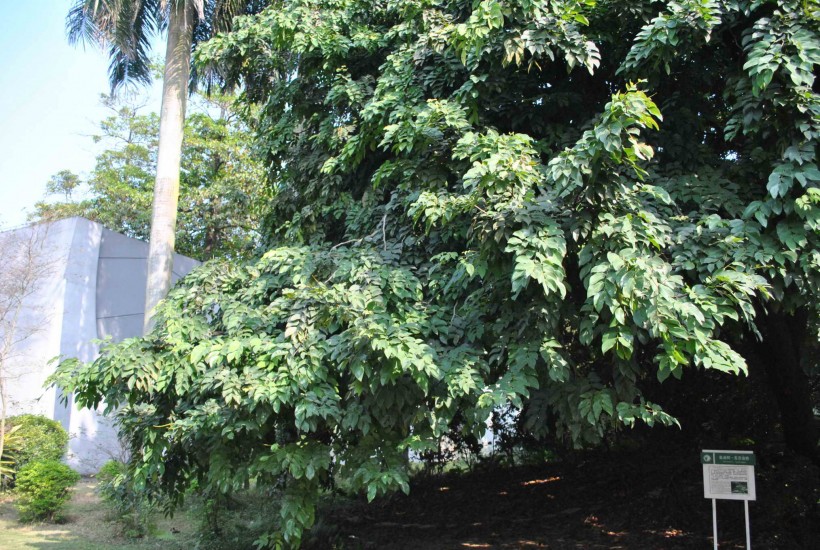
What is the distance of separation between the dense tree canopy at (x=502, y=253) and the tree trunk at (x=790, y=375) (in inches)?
2.5

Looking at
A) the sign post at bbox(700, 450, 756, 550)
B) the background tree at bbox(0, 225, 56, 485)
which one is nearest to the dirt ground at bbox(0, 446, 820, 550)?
the sign post at bbox(700, 450, 756, 550)

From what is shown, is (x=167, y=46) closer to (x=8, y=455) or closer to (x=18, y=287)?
(x=18, y=287)

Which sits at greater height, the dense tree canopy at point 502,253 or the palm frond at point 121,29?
the palm frond at point 121,29

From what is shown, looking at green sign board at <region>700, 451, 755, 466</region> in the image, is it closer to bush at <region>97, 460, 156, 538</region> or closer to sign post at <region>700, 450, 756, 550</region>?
sign post at <region>700, 450, 756, 550</region>

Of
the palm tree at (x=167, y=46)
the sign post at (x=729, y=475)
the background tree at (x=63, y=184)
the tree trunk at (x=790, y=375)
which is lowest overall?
the sign post at (x=729, y=475)

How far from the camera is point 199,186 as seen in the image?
21.8 m

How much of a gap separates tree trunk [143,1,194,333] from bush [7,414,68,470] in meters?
3.26

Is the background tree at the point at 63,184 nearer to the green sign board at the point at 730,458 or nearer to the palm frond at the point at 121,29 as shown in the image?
the palm frond at the point at 121,29

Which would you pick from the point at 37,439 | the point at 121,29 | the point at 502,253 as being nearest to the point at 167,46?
the point at 121,29

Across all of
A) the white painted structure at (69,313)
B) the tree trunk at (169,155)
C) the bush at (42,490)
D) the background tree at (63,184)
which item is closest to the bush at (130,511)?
the bush at (42,490)

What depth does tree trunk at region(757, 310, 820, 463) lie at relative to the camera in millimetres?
7470

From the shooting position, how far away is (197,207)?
20.7 metres

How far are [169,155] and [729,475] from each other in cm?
995

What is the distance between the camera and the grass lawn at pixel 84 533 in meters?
9.73
